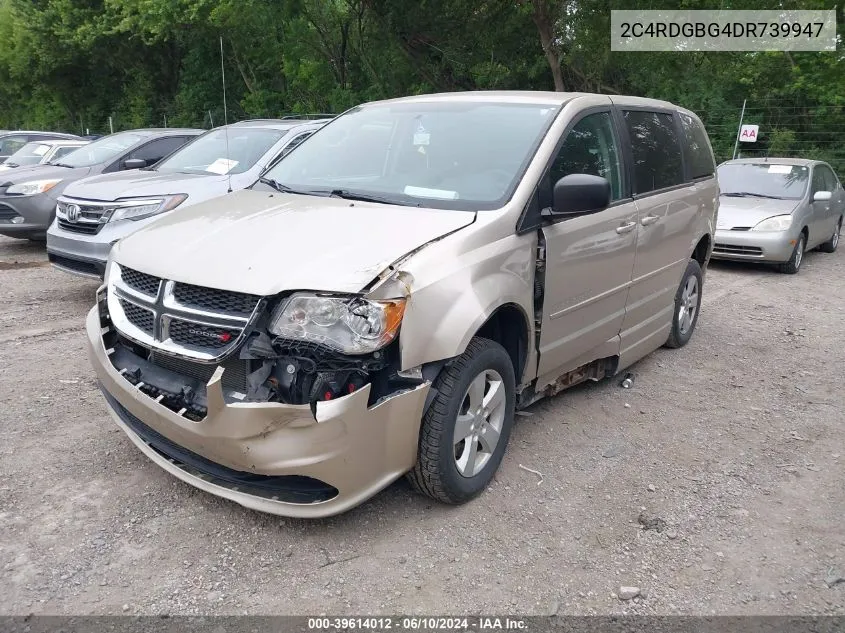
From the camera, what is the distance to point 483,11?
768 inches

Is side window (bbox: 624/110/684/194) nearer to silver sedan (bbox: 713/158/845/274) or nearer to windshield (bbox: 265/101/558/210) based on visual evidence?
windshield (bbox: 265/101/558/210)

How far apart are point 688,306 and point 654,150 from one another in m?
1.68

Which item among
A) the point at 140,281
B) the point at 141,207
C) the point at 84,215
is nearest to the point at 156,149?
the point at 84,215

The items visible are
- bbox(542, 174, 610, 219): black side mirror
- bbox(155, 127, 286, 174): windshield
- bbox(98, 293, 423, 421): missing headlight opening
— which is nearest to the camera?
bbox(98, 293, 423, 421): missing headlight opening

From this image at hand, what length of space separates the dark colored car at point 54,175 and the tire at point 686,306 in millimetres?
5751

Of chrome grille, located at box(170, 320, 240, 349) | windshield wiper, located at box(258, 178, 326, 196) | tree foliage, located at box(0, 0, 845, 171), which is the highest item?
tree foliage, located at box(0, 0, 845, 171)

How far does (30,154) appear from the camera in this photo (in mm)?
13055

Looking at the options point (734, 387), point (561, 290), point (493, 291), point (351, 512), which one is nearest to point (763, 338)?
point (734, 387)

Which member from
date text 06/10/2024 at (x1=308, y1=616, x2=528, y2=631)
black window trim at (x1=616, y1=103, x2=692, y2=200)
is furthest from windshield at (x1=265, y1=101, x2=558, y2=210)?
date text 06/10/2024 at (x1=308, y1=616, x2=528, y2=631)

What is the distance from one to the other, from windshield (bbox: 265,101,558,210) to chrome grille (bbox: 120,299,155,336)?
120 centimetres

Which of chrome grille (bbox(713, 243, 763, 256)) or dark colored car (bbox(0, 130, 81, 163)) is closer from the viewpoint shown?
chrome grille (bbox(713, 243, 763, 256))

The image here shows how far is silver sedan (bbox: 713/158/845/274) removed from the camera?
9.11 meters

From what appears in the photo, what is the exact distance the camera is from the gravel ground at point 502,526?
2725mm

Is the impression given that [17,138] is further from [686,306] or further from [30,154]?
[686,306]
